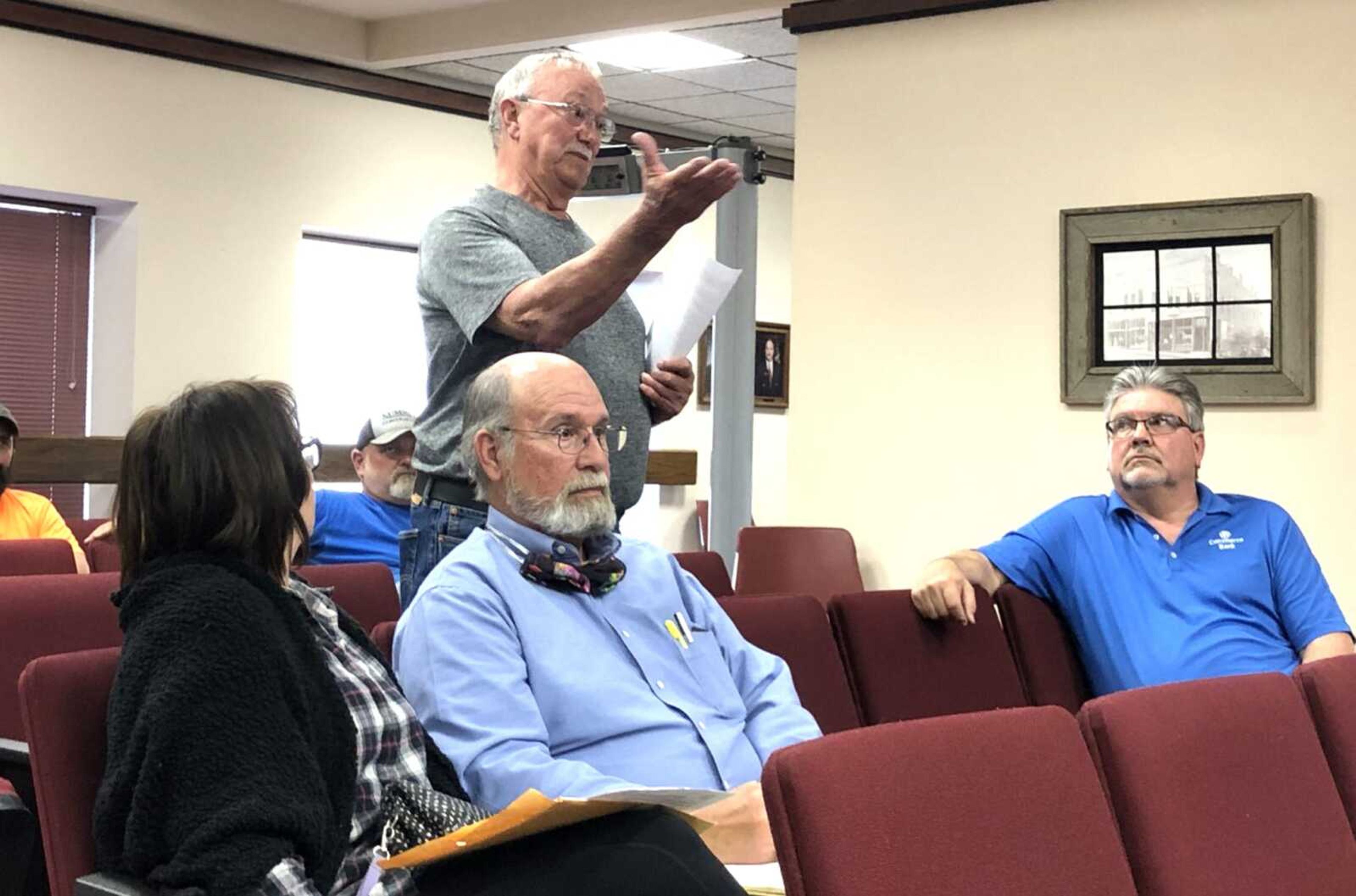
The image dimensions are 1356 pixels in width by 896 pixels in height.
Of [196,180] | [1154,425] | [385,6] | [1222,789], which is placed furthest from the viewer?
[385,6]

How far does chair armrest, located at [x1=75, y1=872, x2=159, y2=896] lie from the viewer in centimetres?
166

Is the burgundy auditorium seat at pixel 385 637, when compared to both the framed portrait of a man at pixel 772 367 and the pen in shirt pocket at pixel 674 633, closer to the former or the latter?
the pen in shirt pocket at pixel 674 633

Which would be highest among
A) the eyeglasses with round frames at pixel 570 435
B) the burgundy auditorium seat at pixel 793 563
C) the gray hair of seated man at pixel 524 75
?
the gray hair of seated man at pixel 524 75

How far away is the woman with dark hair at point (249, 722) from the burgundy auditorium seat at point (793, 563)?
3902 mm

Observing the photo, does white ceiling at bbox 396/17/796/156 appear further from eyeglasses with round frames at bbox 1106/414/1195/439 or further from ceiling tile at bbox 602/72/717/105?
eyeglasses with round frames at bbox 1106/414/1195/439

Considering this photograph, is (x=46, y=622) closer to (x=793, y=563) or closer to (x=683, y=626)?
(x=683, y=626)

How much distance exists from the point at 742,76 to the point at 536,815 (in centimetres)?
662

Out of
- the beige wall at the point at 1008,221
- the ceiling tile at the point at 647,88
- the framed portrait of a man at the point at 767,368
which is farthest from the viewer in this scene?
the framed portrait of a man at the point at 767,368

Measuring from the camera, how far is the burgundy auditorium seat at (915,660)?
Answer: 290 cm

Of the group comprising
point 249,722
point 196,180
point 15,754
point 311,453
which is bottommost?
point 15,754

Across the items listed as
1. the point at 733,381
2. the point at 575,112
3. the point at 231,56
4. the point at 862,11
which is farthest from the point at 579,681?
the point at 231,56

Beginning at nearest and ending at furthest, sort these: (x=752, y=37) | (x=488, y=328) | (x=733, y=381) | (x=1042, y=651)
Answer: (x=488, y=328)
(x=1042, y=651)
(x=733, y=381)
(x=752, y=37)

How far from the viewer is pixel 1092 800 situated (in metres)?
1.71

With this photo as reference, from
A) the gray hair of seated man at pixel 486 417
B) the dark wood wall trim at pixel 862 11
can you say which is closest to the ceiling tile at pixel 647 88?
the dark wood wall trim at pixel 862 11
